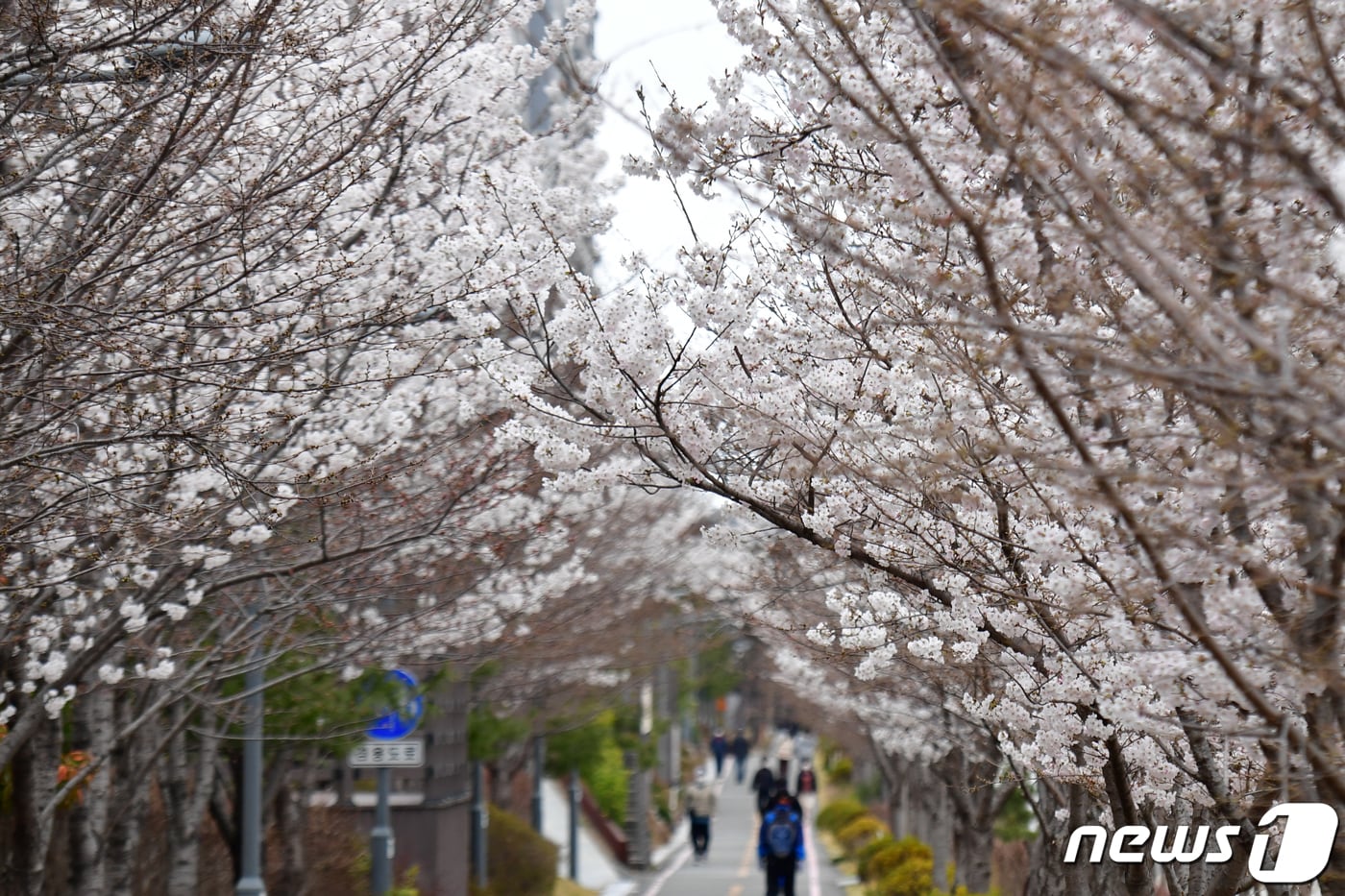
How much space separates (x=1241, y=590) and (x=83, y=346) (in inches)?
183

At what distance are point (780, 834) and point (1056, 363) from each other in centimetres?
1571

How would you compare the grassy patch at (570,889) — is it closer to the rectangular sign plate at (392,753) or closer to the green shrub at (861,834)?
the green shrub at (861,834)

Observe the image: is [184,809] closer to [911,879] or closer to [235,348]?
[235,348]

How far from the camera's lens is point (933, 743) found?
57.6 feet

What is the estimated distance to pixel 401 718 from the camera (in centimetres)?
1213

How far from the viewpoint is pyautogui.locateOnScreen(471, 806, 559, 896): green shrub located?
21062 millimetres

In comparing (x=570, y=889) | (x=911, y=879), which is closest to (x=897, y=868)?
(x=911, y=879)

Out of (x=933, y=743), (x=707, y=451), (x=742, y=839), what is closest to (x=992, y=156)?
(x=707, y=451)

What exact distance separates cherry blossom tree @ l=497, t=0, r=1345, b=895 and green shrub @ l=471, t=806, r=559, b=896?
1415cm

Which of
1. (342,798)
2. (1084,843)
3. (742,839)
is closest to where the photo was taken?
(1084,843)

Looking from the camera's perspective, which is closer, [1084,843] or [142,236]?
[142,236]

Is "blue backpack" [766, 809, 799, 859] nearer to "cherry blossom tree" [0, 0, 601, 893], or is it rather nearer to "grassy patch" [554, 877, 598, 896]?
"grassy patch" [554, 877, 598, 896]

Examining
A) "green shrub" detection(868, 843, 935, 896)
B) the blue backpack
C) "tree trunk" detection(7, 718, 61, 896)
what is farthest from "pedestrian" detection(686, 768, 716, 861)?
"tree trunk" detection(7, 718, 61, 896)

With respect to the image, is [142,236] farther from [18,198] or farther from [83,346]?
[18,198]
